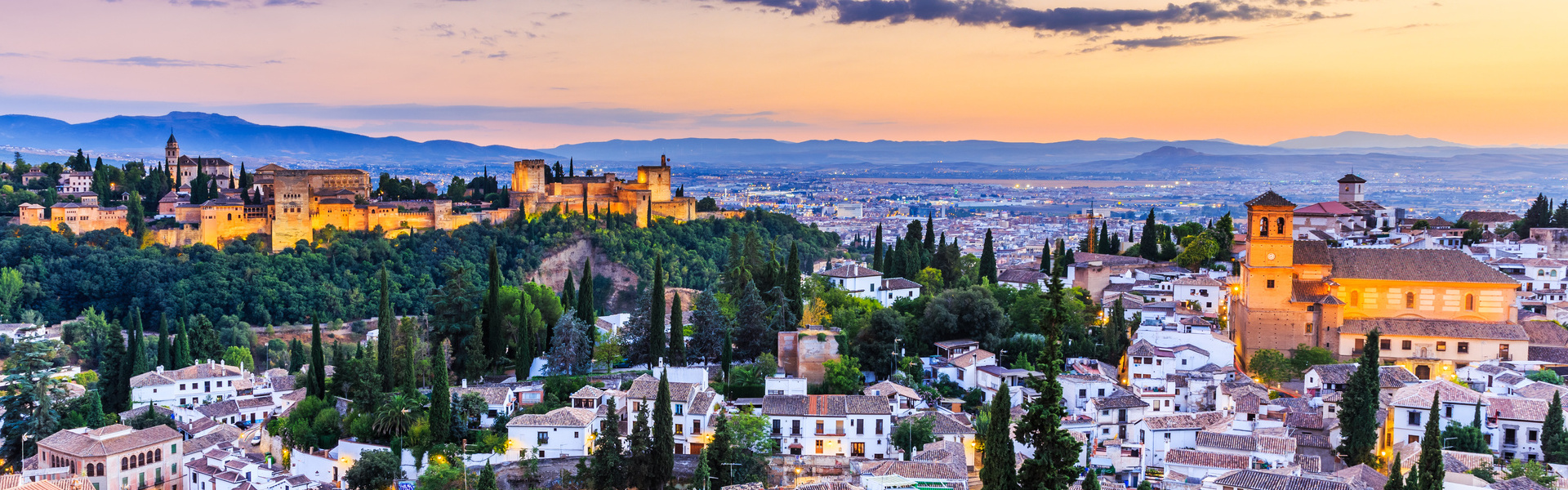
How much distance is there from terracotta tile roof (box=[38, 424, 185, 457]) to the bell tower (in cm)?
2980

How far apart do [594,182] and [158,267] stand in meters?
23.2

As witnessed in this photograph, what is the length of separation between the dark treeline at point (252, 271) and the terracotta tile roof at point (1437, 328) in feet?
88.4

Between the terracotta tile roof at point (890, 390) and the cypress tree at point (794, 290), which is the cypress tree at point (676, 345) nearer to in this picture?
the cypress tree at point (794, 290)

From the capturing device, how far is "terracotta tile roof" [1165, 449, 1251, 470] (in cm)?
2333

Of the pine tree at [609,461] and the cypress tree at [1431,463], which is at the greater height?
the cypress tree at [1431,463]

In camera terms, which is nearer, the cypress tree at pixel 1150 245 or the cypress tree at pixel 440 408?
the cypress tree at pixel 440 408

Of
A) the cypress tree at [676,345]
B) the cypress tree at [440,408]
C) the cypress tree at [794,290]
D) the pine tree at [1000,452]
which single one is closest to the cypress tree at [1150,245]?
the cypress tree at [794,290]

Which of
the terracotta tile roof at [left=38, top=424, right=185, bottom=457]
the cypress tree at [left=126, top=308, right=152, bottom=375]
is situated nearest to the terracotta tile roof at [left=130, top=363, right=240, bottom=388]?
the cypress tree at [left=126, top=308, right=152, bottom=375]

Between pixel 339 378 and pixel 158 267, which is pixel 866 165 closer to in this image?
pixel 158 267

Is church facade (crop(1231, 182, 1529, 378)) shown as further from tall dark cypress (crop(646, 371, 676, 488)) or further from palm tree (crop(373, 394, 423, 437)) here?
palm tree (crop(373, 394, 423, 437))

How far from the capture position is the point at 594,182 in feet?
224

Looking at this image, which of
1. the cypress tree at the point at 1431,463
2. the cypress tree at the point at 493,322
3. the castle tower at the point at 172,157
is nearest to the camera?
the cypress tree at the point at 1431,463

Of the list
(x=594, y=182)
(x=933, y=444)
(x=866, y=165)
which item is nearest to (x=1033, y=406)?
(x=933, y=444)

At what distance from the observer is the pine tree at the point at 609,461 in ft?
81.5
